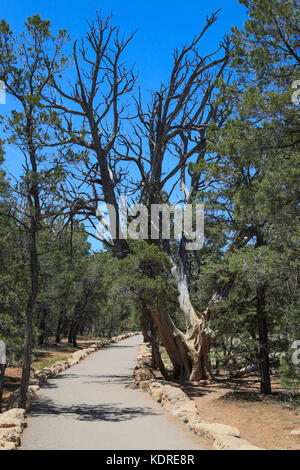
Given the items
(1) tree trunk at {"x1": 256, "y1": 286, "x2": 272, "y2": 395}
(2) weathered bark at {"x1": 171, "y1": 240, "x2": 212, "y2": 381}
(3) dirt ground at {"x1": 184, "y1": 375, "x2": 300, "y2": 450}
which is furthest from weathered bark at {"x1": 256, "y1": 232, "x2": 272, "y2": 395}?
(2) weathered bark at {"x1": 171, "y1": 240, "x2": 212, "y2": 381}

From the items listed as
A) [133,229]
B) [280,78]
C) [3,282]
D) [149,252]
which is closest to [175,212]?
[133,229]

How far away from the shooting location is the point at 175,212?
62.3 feet

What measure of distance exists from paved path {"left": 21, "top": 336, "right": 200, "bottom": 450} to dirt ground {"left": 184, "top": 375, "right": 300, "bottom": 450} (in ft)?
4.90

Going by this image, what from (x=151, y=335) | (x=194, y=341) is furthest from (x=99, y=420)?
(x=151, y=335)

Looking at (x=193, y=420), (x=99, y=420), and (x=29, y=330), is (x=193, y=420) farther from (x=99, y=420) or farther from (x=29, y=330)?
(x=29, y=330)

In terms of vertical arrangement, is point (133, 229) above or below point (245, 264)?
above

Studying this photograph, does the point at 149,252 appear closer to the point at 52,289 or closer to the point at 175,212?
the point at 175,212

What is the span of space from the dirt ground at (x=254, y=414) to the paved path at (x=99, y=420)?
58.8 inches

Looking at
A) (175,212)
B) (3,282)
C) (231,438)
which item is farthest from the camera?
(175,212)

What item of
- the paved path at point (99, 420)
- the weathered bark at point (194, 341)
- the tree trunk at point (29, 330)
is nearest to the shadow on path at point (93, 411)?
the paved path at point (99, 420)

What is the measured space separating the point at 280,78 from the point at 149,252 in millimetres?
8291

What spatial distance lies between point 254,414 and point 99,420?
4085 millimetres

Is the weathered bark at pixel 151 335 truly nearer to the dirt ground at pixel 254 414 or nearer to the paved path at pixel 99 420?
the paved path at pixel 99 420

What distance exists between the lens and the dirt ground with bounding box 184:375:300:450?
8109 mm
